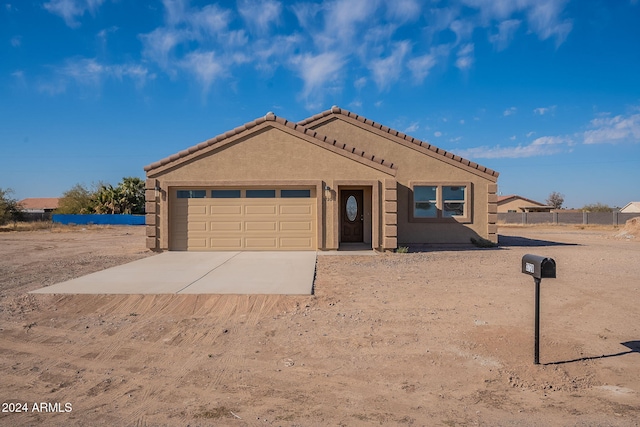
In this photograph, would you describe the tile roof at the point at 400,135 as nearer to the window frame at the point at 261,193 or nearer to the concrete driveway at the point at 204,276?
the window frame at the point at 261,193

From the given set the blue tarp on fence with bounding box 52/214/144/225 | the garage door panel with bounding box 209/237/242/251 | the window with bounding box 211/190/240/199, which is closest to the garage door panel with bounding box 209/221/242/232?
the garage door panel with bounding box 209/237/242/251

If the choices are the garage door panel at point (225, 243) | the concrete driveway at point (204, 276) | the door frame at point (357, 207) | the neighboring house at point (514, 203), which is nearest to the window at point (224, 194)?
the garage door panel at point (225, 243)

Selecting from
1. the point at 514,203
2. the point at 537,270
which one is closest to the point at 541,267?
the point at 537,270

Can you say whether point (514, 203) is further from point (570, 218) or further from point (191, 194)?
point (191, 194)

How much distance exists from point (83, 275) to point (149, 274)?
161 cm

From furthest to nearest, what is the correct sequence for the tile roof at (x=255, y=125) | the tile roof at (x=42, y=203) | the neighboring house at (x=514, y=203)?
the tile roof at (x=42, y=203) < the neighboring house at (x=514, y=203) < the tile roof at (x=255, y=125)

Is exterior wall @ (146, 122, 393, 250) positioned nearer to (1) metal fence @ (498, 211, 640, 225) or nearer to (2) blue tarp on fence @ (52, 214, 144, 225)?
(2) blue tarp on fence @ (52, 214, 144, 225)

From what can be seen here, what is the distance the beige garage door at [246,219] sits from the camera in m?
15.2

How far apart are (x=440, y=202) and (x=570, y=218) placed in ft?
118

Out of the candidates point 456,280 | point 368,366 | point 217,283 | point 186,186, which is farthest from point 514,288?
point 186,186

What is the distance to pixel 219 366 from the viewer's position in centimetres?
479

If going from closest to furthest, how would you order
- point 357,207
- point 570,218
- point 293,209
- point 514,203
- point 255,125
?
point 255,125
point 293,209
point 357,207
point 570,218
point 514,203

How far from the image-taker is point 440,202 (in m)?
17.5

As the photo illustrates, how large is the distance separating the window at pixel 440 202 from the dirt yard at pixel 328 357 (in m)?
8.61
